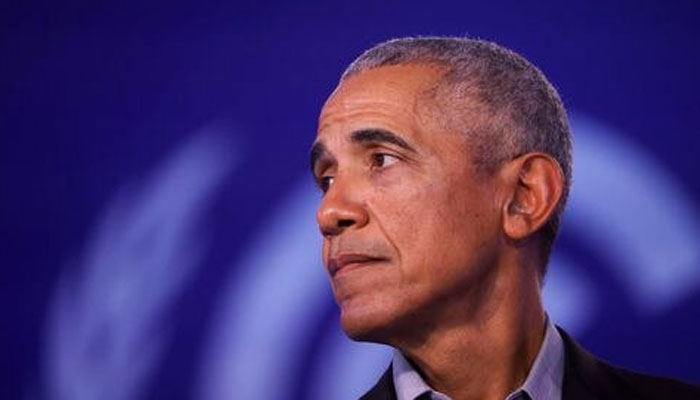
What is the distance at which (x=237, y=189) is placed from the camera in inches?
95.4

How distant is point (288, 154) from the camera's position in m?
2.39

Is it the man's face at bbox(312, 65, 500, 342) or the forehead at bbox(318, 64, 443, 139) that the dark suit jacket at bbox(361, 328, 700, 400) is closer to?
the man's face at bbox(312, 65, 500, 342)

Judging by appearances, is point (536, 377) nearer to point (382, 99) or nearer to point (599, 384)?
point (599, 384)

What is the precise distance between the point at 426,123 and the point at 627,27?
41.0 inches

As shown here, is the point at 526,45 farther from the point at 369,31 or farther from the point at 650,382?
the point at 650,382

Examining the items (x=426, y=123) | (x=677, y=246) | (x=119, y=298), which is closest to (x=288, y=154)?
(x=119, y=298)

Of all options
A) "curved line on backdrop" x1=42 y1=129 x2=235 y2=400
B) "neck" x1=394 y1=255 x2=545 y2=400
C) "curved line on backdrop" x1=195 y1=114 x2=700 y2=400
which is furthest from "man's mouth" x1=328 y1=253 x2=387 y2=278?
"curved line on backdrop" x1=42 y1=129 x2=235 y2=400

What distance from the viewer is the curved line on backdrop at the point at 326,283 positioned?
217 cm

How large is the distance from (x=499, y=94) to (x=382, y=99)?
246 millimetres

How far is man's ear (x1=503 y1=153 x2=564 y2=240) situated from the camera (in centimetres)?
159

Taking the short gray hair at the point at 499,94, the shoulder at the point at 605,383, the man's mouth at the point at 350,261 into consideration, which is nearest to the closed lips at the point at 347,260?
the man's mouth at the point at 350,261

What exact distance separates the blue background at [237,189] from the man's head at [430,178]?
0.62 m

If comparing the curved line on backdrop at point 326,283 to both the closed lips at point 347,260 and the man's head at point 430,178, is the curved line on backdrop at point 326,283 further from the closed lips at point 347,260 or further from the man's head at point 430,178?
the closed lips at point 347,260

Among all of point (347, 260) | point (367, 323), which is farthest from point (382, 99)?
point (367, 323)
